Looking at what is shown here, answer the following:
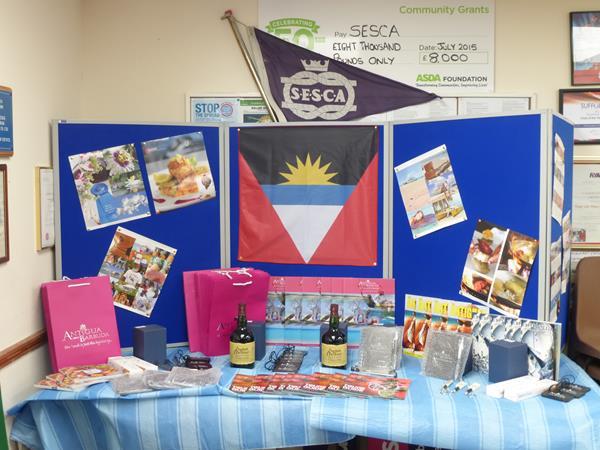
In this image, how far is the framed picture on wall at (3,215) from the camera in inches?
77.4

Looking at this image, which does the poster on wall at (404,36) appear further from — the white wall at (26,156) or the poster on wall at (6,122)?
the poster on wall at (6,122)

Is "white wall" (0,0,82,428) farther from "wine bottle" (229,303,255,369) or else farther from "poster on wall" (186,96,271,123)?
"wine bottle" (229,303,255,369)

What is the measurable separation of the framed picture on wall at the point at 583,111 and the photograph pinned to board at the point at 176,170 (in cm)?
169

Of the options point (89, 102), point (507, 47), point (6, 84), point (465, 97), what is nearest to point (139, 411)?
point (6, 84)

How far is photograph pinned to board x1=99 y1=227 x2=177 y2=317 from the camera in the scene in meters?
2.38

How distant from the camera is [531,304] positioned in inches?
80.8

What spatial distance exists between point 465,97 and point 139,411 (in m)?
1.98

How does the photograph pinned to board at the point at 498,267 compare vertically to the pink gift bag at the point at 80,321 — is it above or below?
above

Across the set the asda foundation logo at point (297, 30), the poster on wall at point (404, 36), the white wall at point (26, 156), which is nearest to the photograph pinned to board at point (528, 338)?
the poster on wall at point (404, 36)

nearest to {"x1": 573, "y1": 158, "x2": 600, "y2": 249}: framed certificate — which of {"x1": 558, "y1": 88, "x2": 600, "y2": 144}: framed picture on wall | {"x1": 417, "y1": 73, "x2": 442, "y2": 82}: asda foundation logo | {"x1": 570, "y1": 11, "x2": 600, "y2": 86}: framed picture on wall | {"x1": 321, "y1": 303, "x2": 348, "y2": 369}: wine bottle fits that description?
{"x1": 558, "y1": 88, "x2": 600, "y2": 144}: framed picture on wall

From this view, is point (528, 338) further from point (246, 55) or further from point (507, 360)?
point (246, 55)

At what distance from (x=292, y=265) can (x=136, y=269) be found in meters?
0.64

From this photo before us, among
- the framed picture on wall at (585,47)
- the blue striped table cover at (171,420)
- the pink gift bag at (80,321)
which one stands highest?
the framed picture on wall at (585,47)

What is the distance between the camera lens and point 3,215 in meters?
1.98
